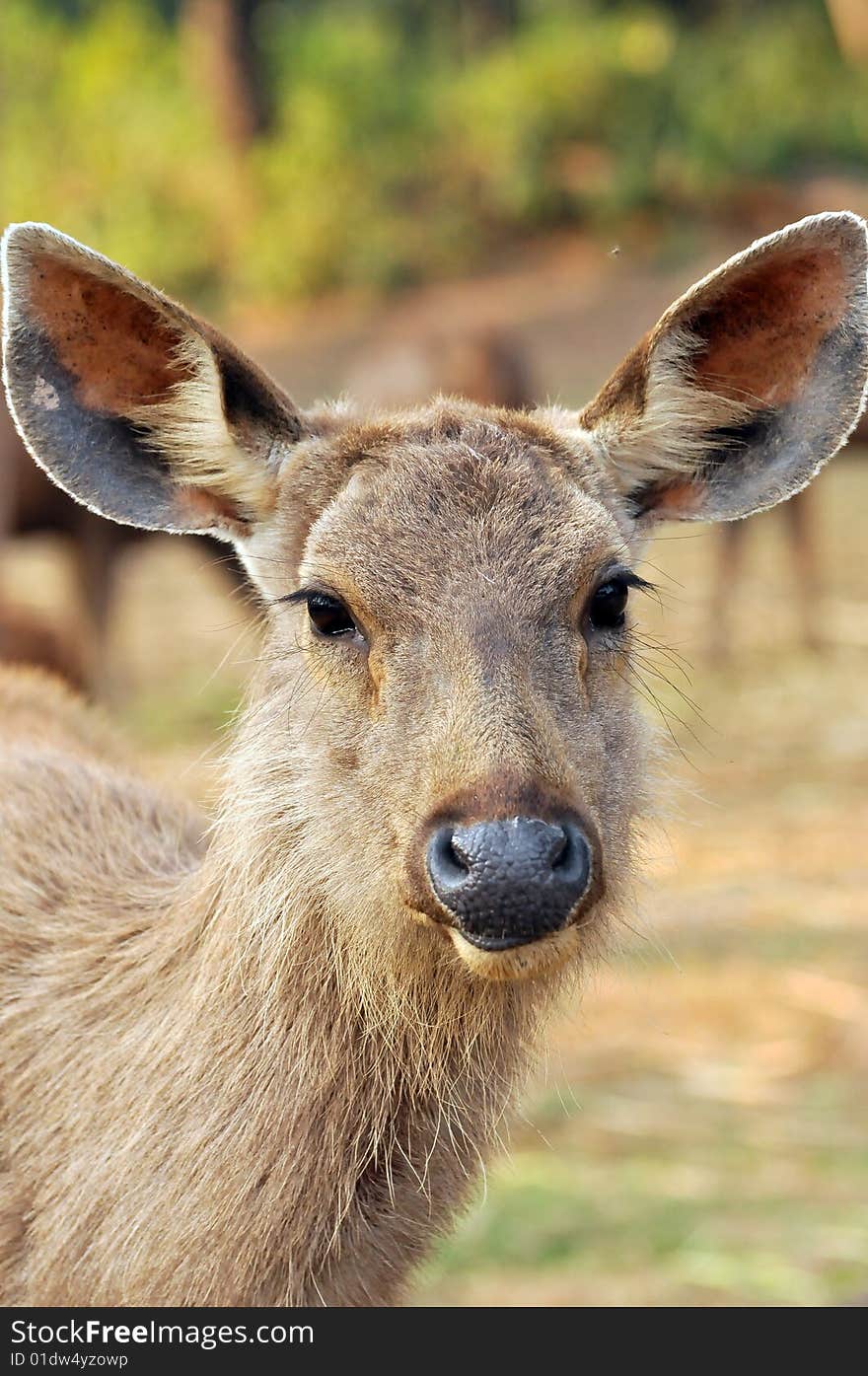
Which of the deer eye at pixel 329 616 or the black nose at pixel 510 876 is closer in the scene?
the black nose at pixel 510 876

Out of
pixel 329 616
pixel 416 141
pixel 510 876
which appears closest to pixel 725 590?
pixel 329 616

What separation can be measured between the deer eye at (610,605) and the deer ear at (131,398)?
742 mm

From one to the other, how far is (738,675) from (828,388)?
990 centimetres

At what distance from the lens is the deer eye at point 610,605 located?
346 centimetres

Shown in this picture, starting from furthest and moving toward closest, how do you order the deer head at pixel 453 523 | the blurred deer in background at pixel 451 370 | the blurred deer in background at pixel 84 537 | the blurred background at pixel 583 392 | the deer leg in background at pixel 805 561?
the deer leg in background at pixel 805 561 < the blurred deer in background at pixel 451 370 < the blurred deer in background at pixel 84 537 < the blurred background at pixel 583 392 < the deer head at pixel 453 523

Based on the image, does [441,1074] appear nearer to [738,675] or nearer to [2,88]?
[738,675]

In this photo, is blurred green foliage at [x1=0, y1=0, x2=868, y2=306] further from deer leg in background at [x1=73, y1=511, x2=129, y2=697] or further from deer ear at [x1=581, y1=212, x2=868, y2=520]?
deer ear at [x1=581, y1=212, x2=868, y2=520]

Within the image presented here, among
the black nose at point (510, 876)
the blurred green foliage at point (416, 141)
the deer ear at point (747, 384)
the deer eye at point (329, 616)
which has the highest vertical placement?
the blurred green foliage at point (416, 141)

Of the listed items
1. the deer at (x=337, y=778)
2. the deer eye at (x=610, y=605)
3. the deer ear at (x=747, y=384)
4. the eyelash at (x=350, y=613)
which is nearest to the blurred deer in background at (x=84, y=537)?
the deer at (x=337, y=778)

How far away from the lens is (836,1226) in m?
5.79

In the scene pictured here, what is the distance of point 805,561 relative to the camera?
14305 millimetres

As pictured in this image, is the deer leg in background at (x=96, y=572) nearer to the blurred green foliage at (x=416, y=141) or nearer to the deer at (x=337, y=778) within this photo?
the deer at (x=337, y=778)

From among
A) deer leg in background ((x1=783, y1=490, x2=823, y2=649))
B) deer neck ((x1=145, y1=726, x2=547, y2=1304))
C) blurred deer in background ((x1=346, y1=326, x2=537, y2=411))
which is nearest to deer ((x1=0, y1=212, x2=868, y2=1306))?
deer neck ((x1=145, y1=726, x2=547, y2=1304))

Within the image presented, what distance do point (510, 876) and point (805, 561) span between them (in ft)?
39.1
